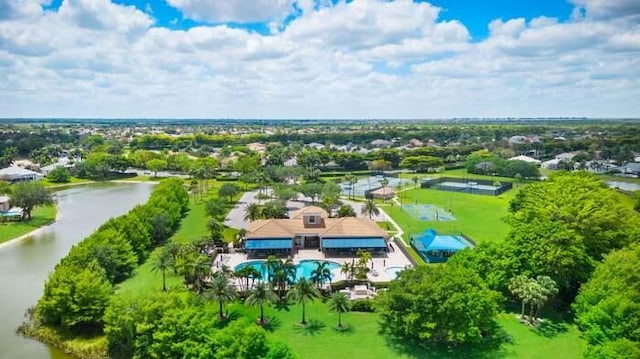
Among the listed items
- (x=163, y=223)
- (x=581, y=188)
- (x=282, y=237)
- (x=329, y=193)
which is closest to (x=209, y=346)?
(x=282, y=237)

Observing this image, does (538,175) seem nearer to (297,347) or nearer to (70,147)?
(297,347)

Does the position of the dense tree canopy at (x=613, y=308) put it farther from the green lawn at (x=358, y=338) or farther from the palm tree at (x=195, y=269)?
the palm tree at (x=195, y=269)

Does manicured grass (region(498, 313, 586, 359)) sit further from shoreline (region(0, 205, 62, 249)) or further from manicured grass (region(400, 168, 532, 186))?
manicured grass (region(400, 168, 532, 186))

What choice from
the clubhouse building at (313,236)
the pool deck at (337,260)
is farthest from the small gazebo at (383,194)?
the pool deck at (337,260)

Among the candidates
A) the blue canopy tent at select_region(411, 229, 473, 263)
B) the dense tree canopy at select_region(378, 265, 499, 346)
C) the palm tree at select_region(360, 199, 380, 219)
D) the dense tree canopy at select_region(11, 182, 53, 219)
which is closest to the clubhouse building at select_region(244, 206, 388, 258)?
the blue canopy tent at select_region(411, 229, 473, 263)

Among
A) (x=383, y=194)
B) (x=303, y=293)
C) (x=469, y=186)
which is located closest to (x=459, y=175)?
(x=469, y=186)

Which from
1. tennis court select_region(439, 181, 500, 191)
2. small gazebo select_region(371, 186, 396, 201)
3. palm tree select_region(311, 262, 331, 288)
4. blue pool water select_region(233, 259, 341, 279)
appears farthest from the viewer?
tennis court select_region(439, 181, 500, 191)

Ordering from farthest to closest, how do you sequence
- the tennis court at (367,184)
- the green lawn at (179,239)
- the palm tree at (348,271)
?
the tennis court at (367,184) < the palm tree at (348,271) < the green lawn at (179,239)
